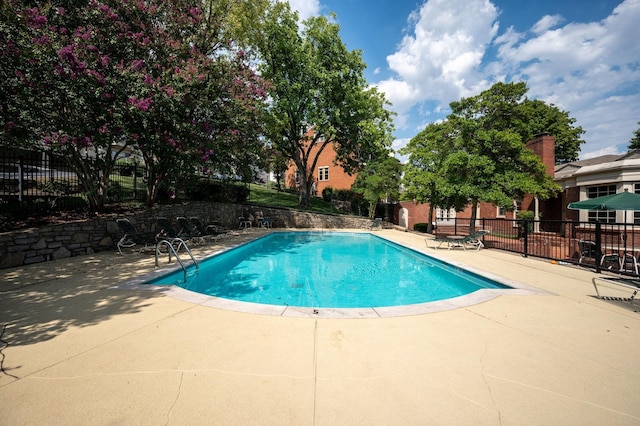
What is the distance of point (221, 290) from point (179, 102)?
256 inches

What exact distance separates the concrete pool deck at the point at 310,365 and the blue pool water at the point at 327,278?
182 centimetres

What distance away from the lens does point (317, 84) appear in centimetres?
1920

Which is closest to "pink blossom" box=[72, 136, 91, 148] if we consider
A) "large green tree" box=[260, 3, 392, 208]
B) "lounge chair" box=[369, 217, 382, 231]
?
"large green tree" box=[260, 3, 392, 208]

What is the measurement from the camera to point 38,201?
7980 millimetres

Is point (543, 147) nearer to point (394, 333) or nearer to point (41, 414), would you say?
point (394, 333)

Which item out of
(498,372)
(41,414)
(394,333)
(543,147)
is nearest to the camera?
(41,414)

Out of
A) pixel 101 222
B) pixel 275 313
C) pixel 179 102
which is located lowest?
pixel 275 313

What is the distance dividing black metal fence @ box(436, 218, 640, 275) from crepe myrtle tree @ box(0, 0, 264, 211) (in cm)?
1210

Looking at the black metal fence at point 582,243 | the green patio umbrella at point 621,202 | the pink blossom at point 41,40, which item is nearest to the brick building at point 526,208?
the black metal fence at point 582,243

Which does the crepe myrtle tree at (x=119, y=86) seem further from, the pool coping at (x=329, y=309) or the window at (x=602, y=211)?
the window at (x=602, y=211)

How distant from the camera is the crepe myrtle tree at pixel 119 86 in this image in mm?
6824

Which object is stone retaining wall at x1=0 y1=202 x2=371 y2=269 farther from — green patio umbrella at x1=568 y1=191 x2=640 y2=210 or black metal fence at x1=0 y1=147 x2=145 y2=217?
green patio umbrella at x1=568 y1=191 x2=640 y2=210

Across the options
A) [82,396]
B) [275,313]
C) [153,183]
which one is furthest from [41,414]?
[153,183]

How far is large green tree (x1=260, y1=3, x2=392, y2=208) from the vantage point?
18109mm
